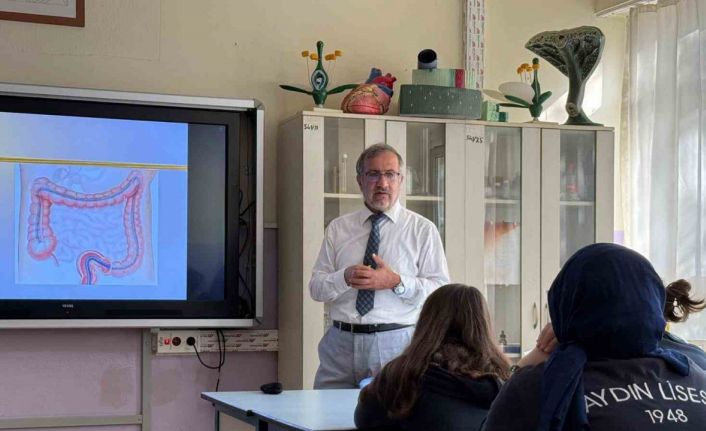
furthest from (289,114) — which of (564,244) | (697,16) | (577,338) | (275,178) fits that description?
(577,338)

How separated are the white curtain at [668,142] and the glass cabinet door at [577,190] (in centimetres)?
34

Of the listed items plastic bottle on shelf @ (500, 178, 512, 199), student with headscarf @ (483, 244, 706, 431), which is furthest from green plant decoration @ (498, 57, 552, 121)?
student with headscarf @ (483, 244, 706, 431)

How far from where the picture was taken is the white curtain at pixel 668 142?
489cm

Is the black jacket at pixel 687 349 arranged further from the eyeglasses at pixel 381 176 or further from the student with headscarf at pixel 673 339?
the eyeglasses at pixel 381 176

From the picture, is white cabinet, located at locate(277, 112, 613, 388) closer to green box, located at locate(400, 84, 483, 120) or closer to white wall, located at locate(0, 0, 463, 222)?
green box, located at locate(400, 84, 483, 120)

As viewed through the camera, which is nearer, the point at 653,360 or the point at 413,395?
the point at 653,360

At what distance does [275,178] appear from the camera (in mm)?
4852

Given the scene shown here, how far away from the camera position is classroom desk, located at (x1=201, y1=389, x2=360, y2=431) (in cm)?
270

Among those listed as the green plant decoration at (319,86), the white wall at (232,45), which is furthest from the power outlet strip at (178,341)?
the green plant decoration at (319,86)

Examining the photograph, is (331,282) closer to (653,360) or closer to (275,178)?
(275,178)

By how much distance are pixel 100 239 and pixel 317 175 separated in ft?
3.35

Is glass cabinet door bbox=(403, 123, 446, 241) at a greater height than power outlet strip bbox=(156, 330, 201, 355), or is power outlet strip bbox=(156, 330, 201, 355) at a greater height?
glass cabinet door bbox=(403, 123, 446, 241)

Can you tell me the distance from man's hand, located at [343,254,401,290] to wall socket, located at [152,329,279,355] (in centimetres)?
117

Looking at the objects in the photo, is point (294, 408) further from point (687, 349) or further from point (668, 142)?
point (668, 142)
